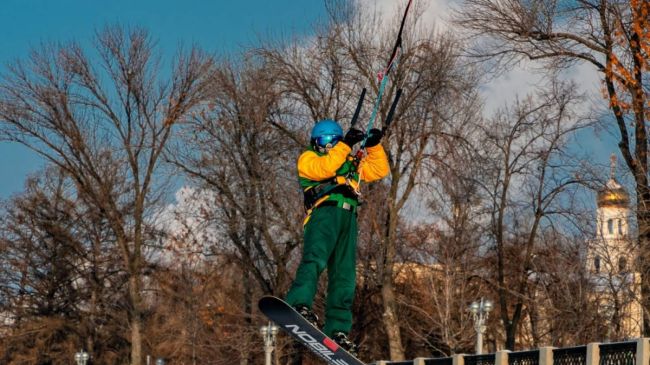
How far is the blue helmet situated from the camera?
34.0ft

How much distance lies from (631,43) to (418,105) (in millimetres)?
7368

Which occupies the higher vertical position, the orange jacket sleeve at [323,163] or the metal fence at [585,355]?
the orange jacket sleeve at [323,163]

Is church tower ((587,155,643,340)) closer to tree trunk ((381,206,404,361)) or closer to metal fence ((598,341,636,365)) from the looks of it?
tree trunk ((381,206,404,361))

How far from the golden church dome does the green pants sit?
1567 cm

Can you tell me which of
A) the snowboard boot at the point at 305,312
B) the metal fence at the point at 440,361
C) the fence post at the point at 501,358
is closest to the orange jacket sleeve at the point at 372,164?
the snowboard boot at the point at 305,312

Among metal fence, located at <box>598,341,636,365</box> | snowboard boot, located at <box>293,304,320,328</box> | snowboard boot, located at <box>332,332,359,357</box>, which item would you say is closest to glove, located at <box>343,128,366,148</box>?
snowboard boot, located at <box>293,304,320,328</box>

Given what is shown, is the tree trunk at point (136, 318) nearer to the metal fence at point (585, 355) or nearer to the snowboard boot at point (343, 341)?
the metal fence at point (585, 355)

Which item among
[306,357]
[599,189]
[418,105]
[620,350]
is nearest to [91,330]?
[306,357]

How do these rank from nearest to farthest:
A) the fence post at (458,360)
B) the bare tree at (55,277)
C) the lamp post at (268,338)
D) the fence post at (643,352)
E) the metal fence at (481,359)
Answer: the fence post at (643,352) → the metal fence at (481,359) → the fence post at (458,360) → the lamp post at (268,338) → the bare tree at (55,277)

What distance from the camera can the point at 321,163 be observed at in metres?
10.2

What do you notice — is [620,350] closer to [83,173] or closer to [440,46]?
[440,46]

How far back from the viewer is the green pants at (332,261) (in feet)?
32.7

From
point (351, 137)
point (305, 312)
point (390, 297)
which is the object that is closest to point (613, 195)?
point (390, 297)

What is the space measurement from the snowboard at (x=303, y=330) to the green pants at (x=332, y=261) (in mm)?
221
